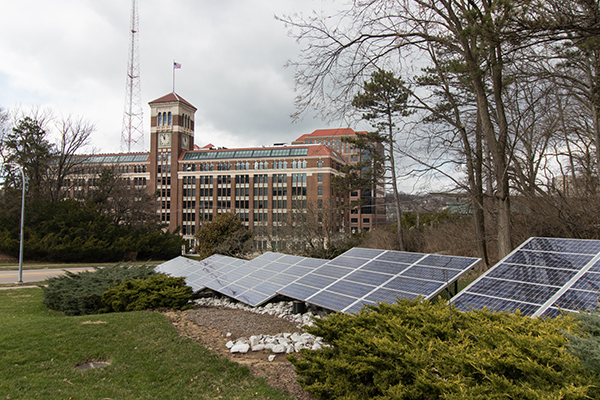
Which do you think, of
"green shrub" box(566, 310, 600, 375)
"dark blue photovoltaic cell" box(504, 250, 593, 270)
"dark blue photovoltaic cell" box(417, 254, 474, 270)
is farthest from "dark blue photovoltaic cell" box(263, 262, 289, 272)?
"green shrub" box(566, 310, 600, 375)

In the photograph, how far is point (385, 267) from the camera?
969cm

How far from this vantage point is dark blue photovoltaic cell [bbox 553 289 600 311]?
18.5ft

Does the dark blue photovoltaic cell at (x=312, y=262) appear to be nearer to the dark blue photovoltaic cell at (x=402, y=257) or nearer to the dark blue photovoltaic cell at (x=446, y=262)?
the dark blue photovoltaic cell at (x=402, y=257)

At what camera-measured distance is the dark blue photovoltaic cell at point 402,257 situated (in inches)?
383

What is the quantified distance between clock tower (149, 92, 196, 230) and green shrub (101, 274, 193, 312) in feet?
254

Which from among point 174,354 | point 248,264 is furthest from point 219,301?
point 174,354

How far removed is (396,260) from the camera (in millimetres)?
10023

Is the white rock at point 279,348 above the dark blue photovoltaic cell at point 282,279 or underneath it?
underneath

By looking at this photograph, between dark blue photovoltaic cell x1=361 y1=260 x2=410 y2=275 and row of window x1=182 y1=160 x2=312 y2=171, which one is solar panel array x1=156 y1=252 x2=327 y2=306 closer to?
dark blue photovoltaic cell x1=361 y1=260 x2=410 y2=275

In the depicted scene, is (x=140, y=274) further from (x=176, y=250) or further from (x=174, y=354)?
(x=176, y=250)

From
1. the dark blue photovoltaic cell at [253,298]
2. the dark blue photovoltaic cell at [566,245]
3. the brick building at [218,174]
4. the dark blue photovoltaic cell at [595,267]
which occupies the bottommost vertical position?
the dark blue photovoltaic cell at [253,298]

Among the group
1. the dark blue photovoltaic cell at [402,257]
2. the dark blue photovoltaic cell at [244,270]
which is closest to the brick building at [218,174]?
the dark blue photovoltaic cell at [244,270]

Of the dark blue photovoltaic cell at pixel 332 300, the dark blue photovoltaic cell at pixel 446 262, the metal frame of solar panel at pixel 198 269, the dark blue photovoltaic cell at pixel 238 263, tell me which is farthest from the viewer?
the dark blue photovoltaic cell at pixel 238 263

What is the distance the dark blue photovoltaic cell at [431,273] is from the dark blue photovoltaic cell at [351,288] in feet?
3.50
